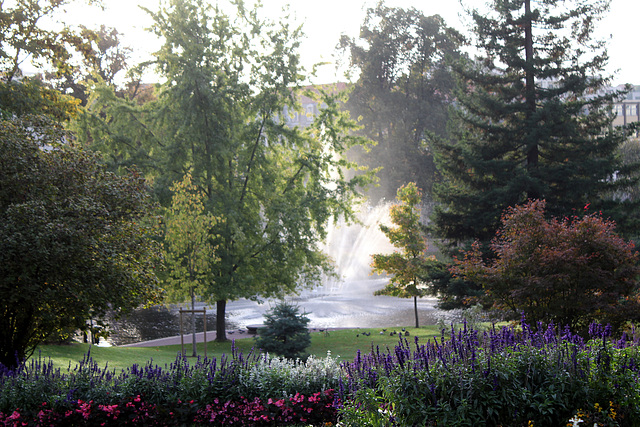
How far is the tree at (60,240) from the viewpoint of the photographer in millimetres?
8781

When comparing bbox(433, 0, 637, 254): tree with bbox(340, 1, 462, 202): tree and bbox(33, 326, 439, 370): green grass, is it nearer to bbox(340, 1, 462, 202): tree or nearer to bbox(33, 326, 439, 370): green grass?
bbox(33, 326, 439, 370): green grass

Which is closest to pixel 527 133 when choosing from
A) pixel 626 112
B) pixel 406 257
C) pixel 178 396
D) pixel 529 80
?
pixel 529 80

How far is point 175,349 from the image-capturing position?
66.0 feet

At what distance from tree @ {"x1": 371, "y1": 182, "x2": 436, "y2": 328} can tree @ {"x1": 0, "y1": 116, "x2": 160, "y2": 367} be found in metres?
17.4

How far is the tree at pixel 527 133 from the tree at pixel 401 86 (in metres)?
29.5

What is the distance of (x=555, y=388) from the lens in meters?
6.15

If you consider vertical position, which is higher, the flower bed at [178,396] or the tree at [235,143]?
the tree at [235,143]

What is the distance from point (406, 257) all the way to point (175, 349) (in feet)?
41.9

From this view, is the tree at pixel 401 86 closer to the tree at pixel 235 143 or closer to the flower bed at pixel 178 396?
the tree at pixel 235 143

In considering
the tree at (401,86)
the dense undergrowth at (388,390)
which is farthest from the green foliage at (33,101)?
the tree at (401,86)

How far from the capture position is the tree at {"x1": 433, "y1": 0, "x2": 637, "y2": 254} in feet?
79.8

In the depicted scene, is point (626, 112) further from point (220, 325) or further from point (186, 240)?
point (186, 240)

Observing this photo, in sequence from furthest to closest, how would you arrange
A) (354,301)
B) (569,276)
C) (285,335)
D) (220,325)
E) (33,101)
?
(354,301), (220,325), (33,101), (285,335), (569,276)

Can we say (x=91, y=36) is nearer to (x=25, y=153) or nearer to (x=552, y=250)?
(x=25, y=153)
